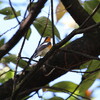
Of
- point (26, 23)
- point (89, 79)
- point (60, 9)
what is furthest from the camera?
point (60, 9)

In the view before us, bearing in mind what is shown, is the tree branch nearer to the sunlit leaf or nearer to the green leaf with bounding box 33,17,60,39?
the green leaf with bounding box 33,17,60,39

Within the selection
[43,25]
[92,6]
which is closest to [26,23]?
[43,25]

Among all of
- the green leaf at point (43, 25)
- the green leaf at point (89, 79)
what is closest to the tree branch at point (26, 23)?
the green leaf at point (43, 25)

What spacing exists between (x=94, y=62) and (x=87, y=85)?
0.10m

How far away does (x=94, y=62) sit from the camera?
1179mm

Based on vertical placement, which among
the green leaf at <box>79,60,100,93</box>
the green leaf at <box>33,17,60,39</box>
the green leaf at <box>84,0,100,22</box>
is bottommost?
the green leaf at <box>79,60,100,93</box>

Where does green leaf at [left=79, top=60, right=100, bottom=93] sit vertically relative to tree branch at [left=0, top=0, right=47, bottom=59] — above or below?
below

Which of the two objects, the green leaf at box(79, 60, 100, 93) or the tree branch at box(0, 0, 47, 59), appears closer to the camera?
the tree branch at box(0, 0, 47, 59)

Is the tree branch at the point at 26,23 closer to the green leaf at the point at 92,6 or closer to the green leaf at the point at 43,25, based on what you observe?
the green leaf at the point at 43,25

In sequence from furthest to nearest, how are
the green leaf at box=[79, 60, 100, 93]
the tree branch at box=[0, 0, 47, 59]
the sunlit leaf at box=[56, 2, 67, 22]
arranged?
the sunlit leaf at box=[56, 2, 67, 22], the green leaf at box=[79, 60, 100, 93], the tree branch at box=[0, 0, 47, 59]

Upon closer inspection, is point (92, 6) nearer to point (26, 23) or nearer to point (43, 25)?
point (43, 25)

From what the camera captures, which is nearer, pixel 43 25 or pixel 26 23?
pixel 26 23

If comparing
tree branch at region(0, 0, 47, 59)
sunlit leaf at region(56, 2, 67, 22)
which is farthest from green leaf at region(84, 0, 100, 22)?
tree branch at region(0, 0, 47, 59)

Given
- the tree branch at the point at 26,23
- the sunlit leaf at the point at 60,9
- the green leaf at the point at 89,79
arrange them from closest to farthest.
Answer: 1. the tree branch at the point at 26,23
2. the green leaf at the point at 89,79
3. the sunlit leaf at the point at 60,9
